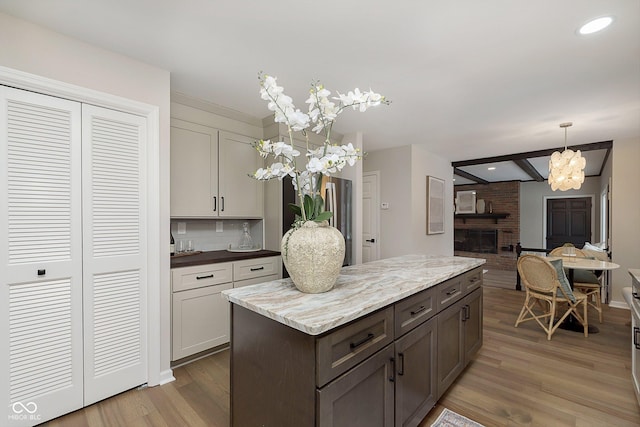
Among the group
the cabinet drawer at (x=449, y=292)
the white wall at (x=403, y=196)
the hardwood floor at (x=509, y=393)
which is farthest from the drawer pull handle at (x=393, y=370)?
the white wall at (x=403, y=196)

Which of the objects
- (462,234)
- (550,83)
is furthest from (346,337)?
(462,234)

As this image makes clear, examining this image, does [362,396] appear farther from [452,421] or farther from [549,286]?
[549,286]

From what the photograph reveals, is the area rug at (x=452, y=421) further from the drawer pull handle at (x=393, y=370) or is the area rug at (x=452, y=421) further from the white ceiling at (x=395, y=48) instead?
the white ceiling at (x=395, y=48)

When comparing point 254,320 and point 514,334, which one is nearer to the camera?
point 254,320

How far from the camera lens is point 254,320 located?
1.31 meters

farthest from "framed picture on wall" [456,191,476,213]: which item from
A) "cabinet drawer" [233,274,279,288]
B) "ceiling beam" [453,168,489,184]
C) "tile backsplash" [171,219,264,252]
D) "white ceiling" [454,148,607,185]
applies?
"cabinet drawer" [233,274,279,288]

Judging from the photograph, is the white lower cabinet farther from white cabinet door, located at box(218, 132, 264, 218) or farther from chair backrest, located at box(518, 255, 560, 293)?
chair backrest, located at box(518, 255, 560, 293)

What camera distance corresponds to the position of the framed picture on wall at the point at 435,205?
4879mm

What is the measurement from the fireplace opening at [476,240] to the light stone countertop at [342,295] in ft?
23.2

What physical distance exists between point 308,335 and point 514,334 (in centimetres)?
308

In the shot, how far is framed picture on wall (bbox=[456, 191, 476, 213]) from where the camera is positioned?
8.49 m

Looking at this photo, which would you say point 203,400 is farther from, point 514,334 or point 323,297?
point 514,334

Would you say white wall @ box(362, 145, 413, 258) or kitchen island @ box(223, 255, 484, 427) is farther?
white wall @ box(362, 145, 413, 258)

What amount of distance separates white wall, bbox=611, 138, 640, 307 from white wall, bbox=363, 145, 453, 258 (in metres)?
2.36
